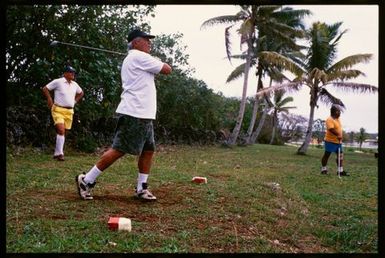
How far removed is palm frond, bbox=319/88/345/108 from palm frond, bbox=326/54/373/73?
0.93 m

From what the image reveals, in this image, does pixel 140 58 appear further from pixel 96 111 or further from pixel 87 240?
pixel 96 111

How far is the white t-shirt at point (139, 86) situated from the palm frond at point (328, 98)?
48.4 feet

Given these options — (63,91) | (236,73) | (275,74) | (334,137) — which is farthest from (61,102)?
(275,74)

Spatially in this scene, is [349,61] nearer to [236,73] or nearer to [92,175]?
[236,73]

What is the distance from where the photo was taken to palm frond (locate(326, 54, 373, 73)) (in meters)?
16.5

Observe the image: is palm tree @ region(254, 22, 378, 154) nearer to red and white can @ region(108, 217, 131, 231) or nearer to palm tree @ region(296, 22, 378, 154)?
palm tree @ region(296, 22, 378, 154)

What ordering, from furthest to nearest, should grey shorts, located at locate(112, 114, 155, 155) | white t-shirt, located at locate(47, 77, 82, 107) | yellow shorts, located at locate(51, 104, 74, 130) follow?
yellow shorts, located at locate(51, 104, 74, 130)
white t-shirt, located at locate(47, 77, 82, 107)
grey shorts, located at locate(112, 114, 155, 155)

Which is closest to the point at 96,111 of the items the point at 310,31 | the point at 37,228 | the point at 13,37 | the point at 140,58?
the point at 13,37

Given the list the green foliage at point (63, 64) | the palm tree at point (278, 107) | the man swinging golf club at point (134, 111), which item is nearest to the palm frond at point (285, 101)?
the palm tree at point (278, 107)

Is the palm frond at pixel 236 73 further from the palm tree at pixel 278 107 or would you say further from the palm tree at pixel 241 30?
the palm tree at pixel 278 107

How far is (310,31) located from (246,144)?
7.11 meters

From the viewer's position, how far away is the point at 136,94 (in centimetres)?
394

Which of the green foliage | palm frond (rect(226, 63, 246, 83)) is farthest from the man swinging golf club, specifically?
palm frond (rect(226, 63, 246, 83))

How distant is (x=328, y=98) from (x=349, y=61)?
69.2 inches
